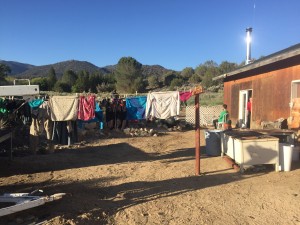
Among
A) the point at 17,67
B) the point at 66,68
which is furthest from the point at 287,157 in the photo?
the point at 17,67

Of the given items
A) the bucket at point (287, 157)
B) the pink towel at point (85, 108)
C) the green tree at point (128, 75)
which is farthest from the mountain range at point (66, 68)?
the bucket at point (287, 157)

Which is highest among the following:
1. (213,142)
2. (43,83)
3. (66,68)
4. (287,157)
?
(66,68)

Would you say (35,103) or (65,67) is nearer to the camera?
(35,103)

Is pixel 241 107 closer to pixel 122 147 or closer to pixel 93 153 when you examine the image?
pixel 122 147

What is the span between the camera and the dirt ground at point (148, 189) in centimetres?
493

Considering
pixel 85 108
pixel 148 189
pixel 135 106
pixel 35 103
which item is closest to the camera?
pixel 148 189

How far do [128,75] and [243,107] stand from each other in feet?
146

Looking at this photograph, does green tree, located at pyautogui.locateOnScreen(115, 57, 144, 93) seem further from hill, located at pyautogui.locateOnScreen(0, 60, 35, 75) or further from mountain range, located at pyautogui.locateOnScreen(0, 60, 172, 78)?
A: hill, located at pyautogui.locateOnScreen(0, 60, 35, 75)

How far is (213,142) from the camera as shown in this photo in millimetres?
9797

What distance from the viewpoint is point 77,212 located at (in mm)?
5055

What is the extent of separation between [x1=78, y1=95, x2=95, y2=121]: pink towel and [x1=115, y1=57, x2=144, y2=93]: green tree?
4503 centimetres

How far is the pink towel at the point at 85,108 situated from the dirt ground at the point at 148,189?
1.27 m

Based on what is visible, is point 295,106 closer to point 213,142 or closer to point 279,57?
point 279,57

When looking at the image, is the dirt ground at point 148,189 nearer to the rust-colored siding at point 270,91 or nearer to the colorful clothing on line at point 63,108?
the colorful clothing on line at point 63,108
